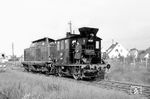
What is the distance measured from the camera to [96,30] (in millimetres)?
18766

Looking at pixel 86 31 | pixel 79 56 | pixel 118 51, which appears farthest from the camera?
pixel 118 51

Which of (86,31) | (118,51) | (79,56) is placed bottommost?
(79,56)

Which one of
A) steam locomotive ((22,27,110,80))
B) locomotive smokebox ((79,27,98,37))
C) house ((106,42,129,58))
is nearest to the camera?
steam locomotive ((22,27,110,80))

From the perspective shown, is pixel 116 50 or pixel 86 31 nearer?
pixel 86 31

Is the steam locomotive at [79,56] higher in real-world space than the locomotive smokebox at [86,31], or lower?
lower

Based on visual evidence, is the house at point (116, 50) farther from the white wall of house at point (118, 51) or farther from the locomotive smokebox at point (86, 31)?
the locomotive smokebox at point (86, 31)

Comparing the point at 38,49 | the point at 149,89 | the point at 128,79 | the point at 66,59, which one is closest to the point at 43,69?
the point at 38,49

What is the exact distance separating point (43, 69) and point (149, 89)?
45.4 ft

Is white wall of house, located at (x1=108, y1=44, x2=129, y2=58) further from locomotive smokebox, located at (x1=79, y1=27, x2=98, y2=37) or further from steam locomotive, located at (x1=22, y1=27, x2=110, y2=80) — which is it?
locomotive smokebox, located at (x1=79, y1=27, x2=98, y2=37)

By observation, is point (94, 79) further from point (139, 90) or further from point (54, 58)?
point (139, 90)

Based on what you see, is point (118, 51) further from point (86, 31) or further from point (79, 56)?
point (79, 56)

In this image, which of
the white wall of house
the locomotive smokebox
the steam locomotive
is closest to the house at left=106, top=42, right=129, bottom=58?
the white wall of house

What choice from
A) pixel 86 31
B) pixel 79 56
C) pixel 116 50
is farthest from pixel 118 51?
pixel 79 56

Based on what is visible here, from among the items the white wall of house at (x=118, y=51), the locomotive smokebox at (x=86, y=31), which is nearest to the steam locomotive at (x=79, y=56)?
the locomotive smokebox at (x=86, y=31)
